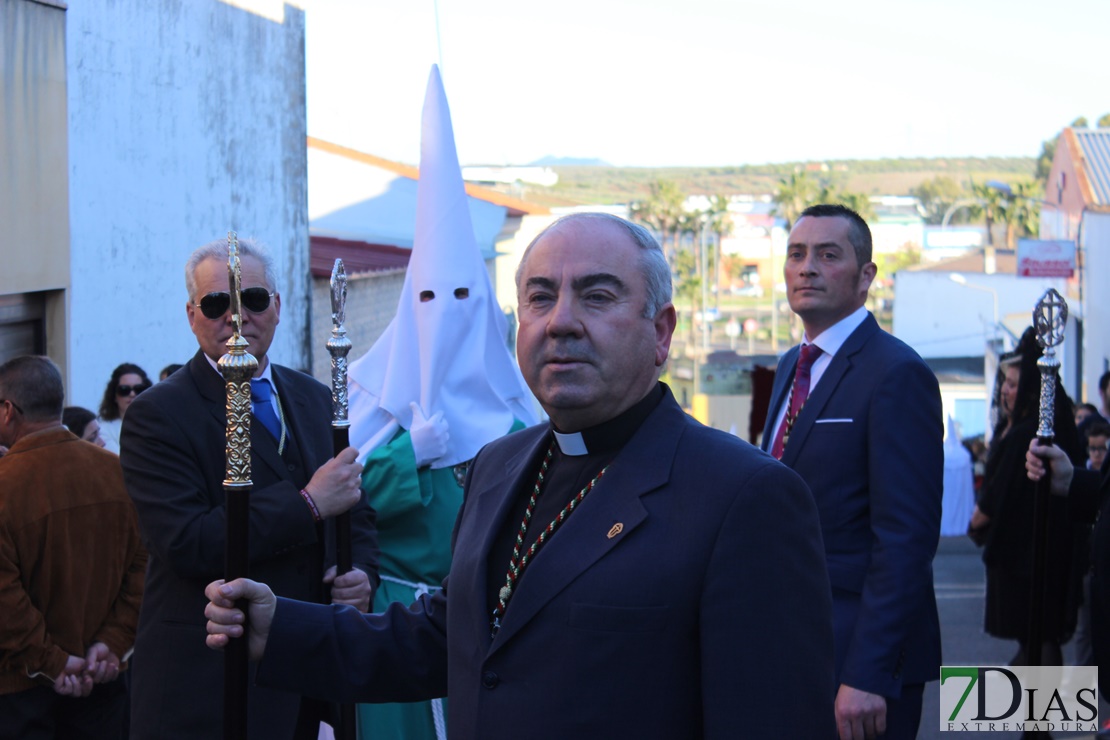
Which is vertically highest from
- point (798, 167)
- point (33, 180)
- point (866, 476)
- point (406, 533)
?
point (798, 167)

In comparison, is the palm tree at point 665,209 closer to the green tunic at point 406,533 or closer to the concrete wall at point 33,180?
the concrete wall at point 33,180

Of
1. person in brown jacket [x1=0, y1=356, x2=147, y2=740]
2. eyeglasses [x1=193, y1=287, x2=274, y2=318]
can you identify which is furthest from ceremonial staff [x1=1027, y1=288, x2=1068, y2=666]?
person in brown jacket [x1=0, y1=356, x2=147, y2=740]

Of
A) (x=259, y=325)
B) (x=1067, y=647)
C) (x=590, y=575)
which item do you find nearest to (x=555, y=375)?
(x=590, y=575)

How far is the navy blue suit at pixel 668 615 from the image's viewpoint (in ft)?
6.81

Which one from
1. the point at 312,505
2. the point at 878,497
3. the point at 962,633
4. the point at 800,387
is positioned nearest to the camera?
the point at 312,505

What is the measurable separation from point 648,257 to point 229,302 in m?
1.56

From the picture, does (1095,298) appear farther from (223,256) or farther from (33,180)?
(223,256)

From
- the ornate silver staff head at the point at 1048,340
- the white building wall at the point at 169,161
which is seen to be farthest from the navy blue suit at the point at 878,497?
the white building wall at the point at 169,161

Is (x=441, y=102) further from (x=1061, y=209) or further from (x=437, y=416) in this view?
(x=1061, y=209)

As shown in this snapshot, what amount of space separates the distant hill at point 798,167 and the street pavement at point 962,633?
13782 cm

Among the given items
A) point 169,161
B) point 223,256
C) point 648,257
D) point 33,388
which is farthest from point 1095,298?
point 648,257

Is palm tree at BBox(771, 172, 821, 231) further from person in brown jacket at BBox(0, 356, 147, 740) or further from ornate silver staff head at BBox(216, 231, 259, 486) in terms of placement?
ornate silver staff head at BBox(216, 231, 259, 486)

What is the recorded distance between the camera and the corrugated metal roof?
33.5 meters

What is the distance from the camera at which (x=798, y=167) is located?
154875 millimetres
